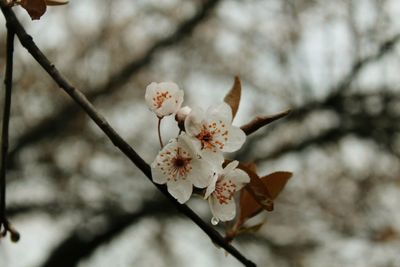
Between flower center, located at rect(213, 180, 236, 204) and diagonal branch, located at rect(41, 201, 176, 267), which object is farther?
diagonal branch, located at rect(41, 201, 176, 267)

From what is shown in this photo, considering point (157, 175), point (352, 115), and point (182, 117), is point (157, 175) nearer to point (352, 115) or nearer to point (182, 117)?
point (182, 117)

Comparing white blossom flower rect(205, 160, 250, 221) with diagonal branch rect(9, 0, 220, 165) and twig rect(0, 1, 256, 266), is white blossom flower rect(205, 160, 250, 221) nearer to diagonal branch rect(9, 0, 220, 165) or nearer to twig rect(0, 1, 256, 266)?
twig rect(0, 1, 256, 266)

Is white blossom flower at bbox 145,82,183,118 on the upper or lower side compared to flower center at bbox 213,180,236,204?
upper

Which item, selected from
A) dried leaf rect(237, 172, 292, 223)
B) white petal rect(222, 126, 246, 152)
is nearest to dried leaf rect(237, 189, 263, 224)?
dried leaf rect(237, 172, 292, 223)

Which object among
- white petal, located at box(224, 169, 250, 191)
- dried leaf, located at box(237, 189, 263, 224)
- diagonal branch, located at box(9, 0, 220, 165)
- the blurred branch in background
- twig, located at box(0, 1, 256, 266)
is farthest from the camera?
diagonal branch, located at box(9, 0, 220, 165)

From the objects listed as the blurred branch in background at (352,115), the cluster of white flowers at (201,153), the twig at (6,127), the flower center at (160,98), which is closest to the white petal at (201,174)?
the cluster of white flowers at (201,153)

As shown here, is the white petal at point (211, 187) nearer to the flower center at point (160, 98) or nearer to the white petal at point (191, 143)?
the white petal at point (191, 143)

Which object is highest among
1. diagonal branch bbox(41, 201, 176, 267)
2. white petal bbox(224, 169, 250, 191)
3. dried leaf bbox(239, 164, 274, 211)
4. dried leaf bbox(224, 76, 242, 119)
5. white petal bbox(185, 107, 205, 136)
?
white petal bbox(185, 107, 205, 136)

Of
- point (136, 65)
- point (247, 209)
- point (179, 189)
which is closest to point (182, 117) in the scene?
point (179, 189)

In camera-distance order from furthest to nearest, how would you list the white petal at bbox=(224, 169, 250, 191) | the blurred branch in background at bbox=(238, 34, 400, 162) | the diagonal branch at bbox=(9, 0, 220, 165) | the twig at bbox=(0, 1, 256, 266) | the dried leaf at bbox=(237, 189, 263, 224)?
1. the diagonal branch at bbox=(9, 0, 220, 165)
2. the blurred branch in background at bbox=(238, 34, 400, 162)
3. the dried leaf at bbox=(237, 189, 263, 224)
4. the white petal at bbox=(224, 169, 250, 191)
5. the twig at bbox=(0, 1, 256, 266)
